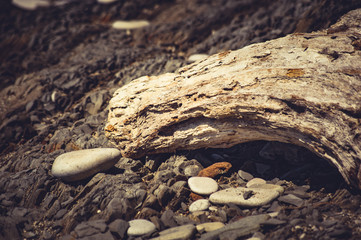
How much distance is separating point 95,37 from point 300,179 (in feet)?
24.6

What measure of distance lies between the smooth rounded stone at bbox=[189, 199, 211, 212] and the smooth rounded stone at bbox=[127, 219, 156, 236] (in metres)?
0.55

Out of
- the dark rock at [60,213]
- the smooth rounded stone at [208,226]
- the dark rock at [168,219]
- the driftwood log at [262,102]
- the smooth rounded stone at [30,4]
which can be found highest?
the smooth rounded stone at [30,4]

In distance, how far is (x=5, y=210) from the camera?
352cm

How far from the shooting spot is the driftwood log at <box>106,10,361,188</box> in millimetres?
2918

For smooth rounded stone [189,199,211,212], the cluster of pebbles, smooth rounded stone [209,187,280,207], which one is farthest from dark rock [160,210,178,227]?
smooth rounded stone [209,187,280,207]

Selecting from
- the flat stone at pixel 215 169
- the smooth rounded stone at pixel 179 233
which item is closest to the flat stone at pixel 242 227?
the smooth rounded stone at pixel 179 233

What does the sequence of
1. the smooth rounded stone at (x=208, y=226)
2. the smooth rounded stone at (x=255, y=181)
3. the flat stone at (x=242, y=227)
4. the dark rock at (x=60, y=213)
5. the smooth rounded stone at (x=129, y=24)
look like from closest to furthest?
the flat stone at (x=242, y=227) → the smooth rounded stone at (x=208, y=226) → the dark rock at (x=60, y=213) → the smooth rounded stone at (x=255, y=181) → the smooth rounded stone at (x=129, y=24)

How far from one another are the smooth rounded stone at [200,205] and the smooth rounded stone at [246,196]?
0.24ft

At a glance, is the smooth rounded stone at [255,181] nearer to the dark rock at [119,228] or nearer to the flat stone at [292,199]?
the flat stone at [292,199]

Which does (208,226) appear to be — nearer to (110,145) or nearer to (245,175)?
(245,175)

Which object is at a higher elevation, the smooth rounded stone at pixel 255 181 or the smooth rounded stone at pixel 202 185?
the smooth rounded stone at pixel 255 181

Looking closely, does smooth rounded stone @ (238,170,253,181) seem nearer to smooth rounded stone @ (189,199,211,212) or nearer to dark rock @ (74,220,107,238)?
smooth rounded stone @ (189,199,211,212)

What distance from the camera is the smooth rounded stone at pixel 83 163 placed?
3.69m

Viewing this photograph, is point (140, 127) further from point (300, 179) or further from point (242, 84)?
point (300, 179)
